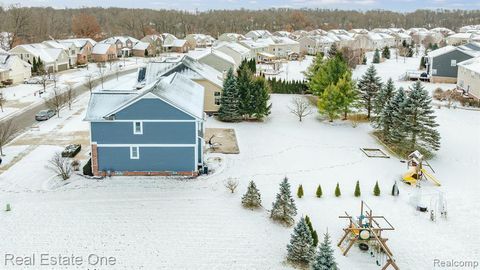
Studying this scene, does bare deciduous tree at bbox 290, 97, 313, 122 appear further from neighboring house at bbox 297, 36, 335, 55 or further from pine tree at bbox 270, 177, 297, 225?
neighboring house at bbox 297, 36, 335, 55

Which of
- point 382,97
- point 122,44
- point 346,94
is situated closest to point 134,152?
point 346,94

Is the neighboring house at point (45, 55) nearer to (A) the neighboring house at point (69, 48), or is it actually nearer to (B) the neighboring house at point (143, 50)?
(A) the neighboring house at point (69, 48)

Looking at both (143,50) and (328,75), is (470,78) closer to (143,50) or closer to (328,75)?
(328,75)

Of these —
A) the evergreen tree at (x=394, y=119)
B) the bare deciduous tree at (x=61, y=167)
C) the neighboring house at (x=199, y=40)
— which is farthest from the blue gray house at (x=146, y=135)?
the neighboring house at (x=199, y=40)

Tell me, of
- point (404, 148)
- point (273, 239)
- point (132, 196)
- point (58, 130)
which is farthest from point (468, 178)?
point (58, 130)

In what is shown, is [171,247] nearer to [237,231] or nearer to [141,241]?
[141,241]
